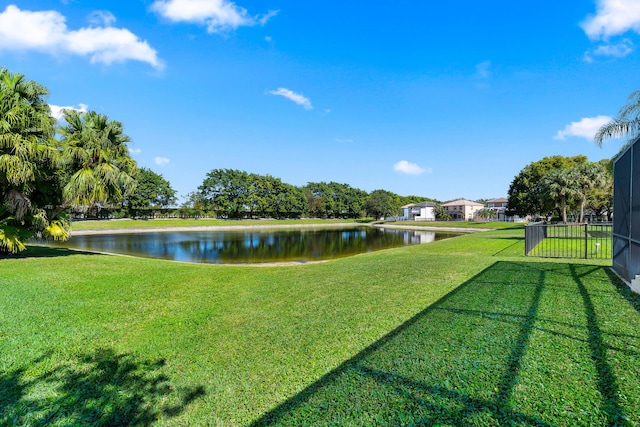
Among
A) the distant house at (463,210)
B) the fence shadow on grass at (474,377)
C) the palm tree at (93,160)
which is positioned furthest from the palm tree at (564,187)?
the distant house at (463,210)

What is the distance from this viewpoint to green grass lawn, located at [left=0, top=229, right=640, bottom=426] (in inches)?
99.0

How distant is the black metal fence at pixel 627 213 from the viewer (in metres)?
5.41

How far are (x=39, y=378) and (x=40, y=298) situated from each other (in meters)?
3.41

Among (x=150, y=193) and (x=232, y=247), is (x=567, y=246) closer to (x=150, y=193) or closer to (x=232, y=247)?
(x=232, y=247)

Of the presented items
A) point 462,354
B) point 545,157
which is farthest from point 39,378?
point 545,157

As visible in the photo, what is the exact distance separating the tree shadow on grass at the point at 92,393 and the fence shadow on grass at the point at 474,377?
1133mm

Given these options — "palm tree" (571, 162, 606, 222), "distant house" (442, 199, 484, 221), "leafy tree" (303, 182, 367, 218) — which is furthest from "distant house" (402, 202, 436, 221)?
"palm tree" (571, 162, 606, 222)

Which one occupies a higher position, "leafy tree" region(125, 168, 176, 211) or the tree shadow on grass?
"leafy tree" region(125, 168, 176, 211)

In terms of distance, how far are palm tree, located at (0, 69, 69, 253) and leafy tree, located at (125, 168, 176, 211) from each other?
52.0 metres

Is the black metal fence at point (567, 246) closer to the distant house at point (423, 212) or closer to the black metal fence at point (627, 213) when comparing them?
the black metal fence at point (627, 213)

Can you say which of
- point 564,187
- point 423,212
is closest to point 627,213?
point 564,187

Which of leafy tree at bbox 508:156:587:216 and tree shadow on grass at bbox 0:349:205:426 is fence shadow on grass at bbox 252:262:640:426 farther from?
leafy tree at bbox 508:156:587:216

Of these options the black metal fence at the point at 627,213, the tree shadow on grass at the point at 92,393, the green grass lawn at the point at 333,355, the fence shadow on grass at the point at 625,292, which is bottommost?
the tree shadow on grass at the point at 92,393

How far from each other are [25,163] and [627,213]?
15553mm
